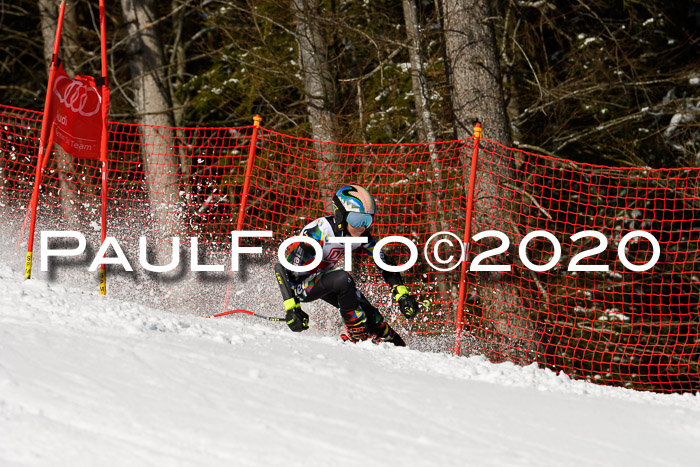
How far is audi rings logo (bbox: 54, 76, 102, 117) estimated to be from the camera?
23.4 ft

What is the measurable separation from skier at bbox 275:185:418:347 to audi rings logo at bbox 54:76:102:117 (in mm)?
2406

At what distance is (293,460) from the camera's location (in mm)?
3508

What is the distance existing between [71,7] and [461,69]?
32.9 feet

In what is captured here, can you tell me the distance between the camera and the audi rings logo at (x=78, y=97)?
23.4 feet

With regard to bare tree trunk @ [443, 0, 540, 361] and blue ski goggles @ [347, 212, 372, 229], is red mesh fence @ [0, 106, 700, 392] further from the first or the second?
blue ski goggles @ [347, 212, 372, 229]

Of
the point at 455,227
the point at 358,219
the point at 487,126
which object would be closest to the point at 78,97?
the point at 358,219

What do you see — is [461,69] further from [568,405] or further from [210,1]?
[210,1]

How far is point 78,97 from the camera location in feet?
23.6

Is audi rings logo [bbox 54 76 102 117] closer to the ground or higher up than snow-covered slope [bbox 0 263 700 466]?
higher up

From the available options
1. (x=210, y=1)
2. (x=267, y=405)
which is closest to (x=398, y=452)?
(x=267, y=405)

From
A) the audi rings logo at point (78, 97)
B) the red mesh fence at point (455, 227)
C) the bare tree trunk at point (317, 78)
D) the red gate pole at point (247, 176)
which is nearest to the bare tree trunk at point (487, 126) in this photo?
the red mesh fence at point (455, 227)

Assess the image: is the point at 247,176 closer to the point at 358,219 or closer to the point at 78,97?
the point at 78,97

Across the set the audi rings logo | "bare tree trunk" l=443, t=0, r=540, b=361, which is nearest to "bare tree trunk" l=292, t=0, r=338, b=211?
"bare tree trunk" l=443, t=0, r=540, b=361

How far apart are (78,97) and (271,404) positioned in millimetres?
4258
